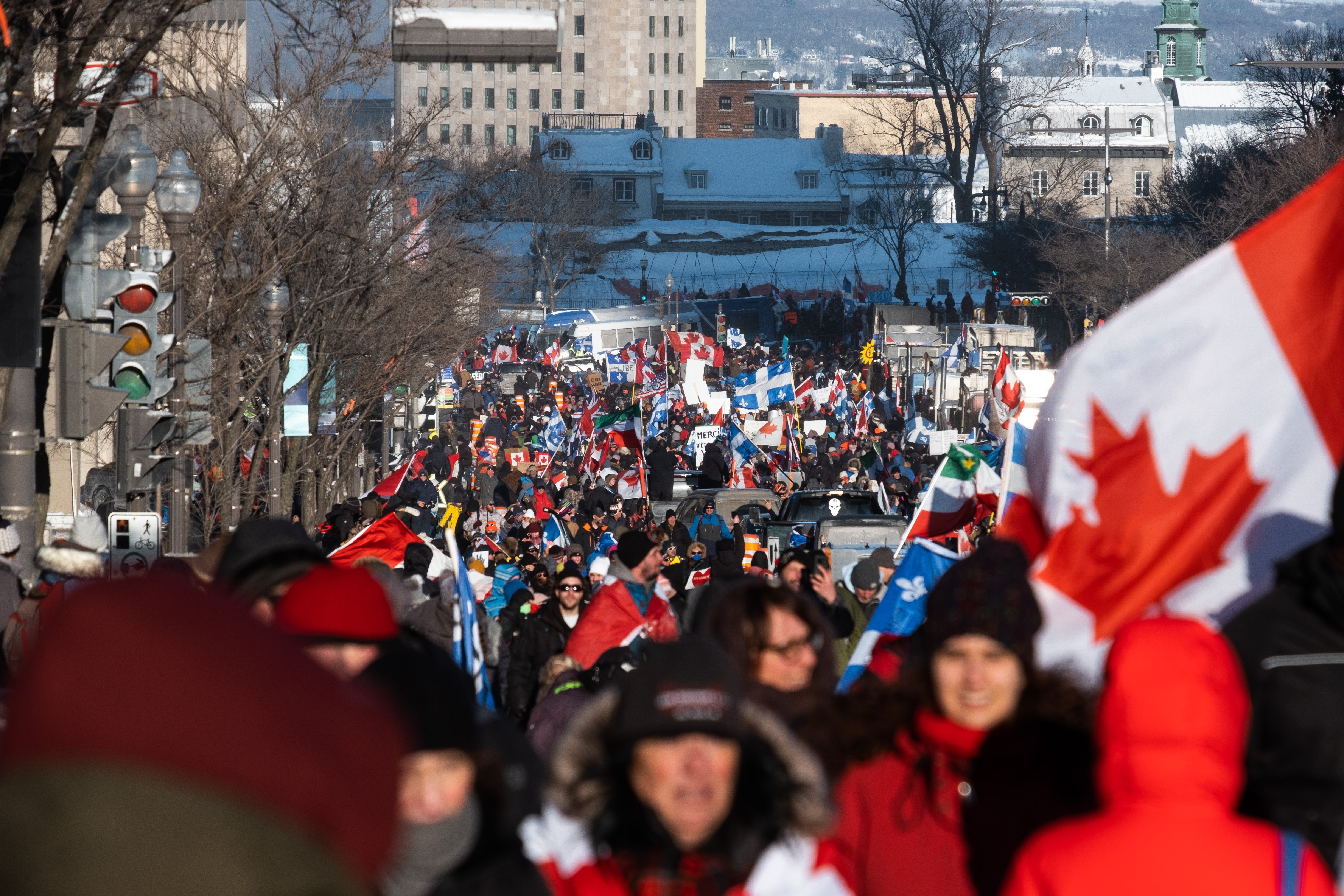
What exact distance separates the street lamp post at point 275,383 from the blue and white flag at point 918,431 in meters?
12.3

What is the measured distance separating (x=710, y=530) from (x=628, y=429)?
4.53 meters

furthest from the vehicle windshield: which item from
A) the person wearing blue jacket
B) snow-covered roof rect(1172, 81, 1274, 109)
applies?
snow-covered roof rect(1172, 81, 1274, 109)

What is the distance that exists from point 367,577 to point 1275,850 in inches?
61.7

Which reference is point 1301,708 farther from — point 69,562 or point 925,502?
point 925,502

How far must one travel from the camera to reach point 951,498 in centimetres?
1231

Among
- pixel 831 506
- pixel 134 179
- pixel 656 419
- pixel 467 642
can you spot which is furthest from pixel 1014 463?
pixel 656 419

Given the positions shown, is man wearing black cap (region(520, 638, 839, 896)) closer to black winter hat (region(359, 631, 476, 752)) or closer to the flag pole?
black winter hat (region(359, 631, 476, 752))

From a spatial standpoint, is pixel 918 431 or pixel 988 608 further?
pixel 918 431

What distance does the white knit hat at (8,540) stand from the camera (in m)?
9.72

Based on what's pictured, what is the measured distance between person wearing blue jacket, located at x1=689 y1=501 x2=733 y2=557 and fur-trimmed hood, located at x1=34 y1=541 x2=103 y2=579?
11.8 m

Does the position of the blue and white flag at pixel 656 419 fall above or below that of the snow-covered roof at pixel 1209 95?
below

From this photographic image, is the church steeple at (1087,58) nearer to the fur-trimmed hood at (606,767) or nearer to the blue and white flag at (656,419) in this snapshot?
the blue and white flag at (656,419)

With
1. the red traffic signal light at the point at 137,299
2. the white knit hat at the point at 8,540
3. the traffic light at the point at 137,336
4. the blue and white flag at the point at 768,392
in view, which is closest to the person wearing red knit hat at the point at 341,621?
the white knit hat at the point at 8,540

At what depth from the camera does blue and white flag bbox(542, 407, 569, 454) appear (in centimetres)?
3203
